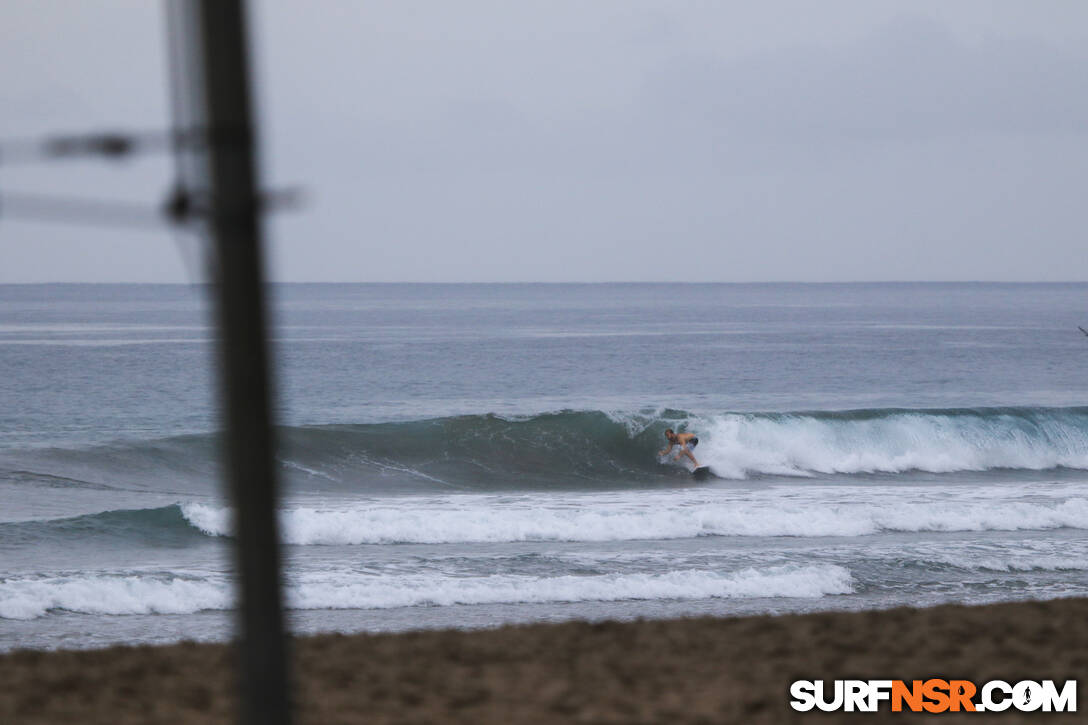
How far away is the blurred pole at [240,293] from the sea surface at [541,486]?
287 inches

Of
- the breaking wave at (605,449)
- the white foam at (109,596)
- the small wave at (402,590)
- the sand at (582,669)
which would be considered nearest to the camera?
the sand at (582,669)

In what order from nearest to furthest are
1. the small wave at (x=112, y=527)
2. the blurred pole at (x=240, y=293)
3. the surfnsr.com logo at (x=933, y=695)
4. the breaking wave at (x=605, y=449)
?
the blurred pole at (x=240, y=293) < the surfnsr.com logo at (x=933, y=695) < the small wave at (x=112, y=527) < the breaking wave at (x=605, y=449)

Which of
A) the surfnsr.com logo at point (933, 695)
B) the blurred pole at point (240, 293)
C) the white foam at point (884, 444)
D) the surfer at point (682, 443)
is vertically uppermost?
the blurred pole at point (240, 293)

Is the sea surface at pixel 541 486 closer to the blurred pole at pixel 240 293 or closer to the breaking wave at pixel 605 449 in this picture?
the breaking wave at pixel 605 449

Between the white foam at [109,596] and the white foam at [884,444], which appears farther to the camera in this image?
the white foam at [884,444]

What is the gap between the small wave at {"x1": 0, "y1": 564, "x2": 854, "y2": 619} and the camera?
38.6ft

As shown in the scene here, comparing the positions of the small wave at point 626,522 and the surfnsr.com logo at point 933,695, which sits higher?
the surfnsr.com logo at point 933,695

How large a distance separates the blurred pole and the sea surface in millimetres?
7294

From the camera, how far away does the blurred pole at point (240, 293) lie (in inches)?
139

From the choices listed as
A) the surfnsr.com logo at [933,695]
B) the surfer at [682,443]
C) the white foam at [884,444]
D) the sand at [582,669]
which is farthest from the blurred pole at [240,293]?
the surfer at [682,443]

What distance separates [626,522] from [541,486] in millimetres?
5918

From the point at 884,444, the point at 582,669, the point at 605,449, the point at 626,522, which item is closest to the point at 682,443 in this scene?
the point at 605,449

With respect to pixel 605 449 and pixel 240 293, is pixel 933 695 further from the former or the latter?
pixel 605 449

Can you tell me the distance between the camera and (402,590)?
40.5ft
